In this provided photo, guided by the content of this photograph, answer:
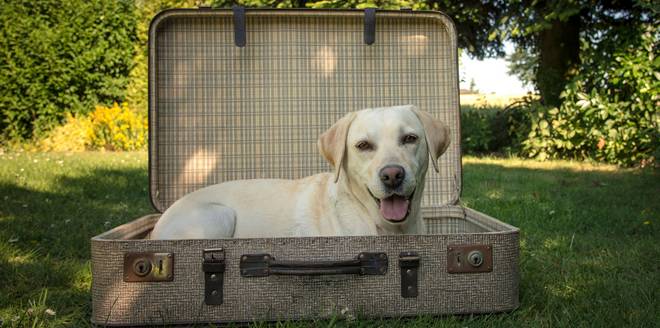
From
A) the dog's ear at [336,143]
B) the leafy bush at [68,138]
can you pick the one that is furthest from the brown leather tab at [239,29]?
the leafy bush at [68,138]

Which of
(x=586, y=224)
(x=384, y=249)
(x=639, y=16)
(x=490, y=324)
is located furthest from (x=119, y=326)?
(x=639, y=16)

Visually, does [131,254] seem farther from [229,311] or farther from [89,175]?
[89,175]

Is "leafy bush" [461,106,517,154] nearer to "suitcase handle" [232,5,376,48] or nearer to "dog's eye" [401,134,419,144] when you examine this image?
"suitcase handle" [232,5,376,48]

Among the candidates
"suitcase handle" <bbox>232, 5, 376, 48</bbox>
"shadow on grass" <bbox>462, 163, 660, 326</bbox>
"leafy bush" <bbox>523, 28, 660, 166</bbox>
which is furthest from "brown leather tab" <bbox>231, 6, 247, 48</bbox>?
"leafy bush" <bbox>523, 28, 660, 166</bbox>

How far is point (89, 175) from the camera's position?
6996 millimetres

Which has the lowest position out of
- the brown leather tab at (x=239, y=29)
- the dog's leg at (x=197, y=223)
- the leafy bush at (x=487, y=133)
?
the dog's leg at (x=197, y=223)

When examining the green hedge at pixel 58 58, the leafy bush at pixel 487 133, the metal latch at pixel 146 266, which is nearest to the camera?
the metal latch at pixel 146 266

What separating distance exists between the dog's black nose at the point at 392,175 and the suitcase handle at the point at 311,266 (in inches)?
11.8

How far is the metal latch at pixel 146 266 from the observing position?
216cm

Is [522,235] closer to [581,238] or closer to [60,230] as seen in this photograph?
[581,238]

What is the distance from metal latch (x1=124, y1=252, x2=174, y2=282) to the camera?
2158 millimetres

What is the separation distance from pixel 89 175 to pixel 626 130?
7.63 m

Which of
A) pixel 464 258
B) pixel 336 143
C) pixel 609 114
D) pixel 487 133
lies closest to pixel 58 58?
pixel 487 133

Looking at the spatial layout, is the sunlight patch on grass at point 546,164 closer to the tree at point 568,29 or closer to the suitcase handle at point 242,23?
the tree at point 568,29
